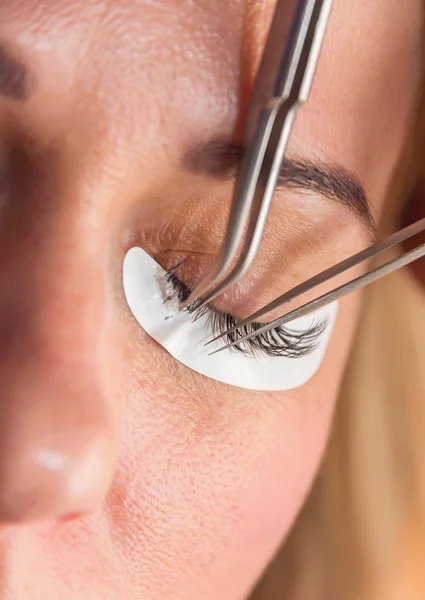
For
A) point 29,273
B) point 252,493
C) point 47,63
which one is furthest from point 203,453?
point 47,63

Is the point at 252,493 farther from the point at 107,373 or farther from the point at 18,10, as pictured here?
the point at 18,10

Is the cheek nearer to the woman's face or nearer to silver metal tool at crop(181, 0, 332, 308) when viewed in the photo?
the woman's face

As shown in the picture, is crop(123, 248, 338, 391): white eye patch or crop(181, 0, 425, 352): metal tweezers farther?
crop(123, 248, 338, 391): white eye patch

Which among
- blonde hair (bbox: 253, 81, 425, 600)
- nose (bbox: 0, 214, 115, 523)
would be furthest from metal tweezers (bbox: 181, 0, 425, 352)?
blonde hair (bbox: 253, 81, 425, 600)

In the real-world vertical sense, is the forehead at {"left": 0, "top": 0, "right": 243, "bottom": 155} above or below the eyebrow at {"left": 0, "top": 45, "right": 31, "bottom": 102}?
above

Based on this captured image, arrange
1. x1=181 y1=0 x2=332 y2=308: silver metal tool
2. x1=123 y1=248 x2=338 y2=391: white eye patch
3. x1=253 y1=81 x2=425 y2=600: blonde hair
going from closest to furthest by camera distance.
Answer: x1=181 y1=0 x2=332 y2=308: silver metal tool < x1=123 y1=248 x2=338 y2=391: white eye patch < x1=253 y1=81 x2=425 y2=600: blonde hair

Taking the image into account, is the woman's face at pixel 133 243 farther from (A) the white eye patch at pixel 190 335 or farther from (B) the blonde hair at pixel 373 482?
(B) the blonde hair at pixel 373 482
